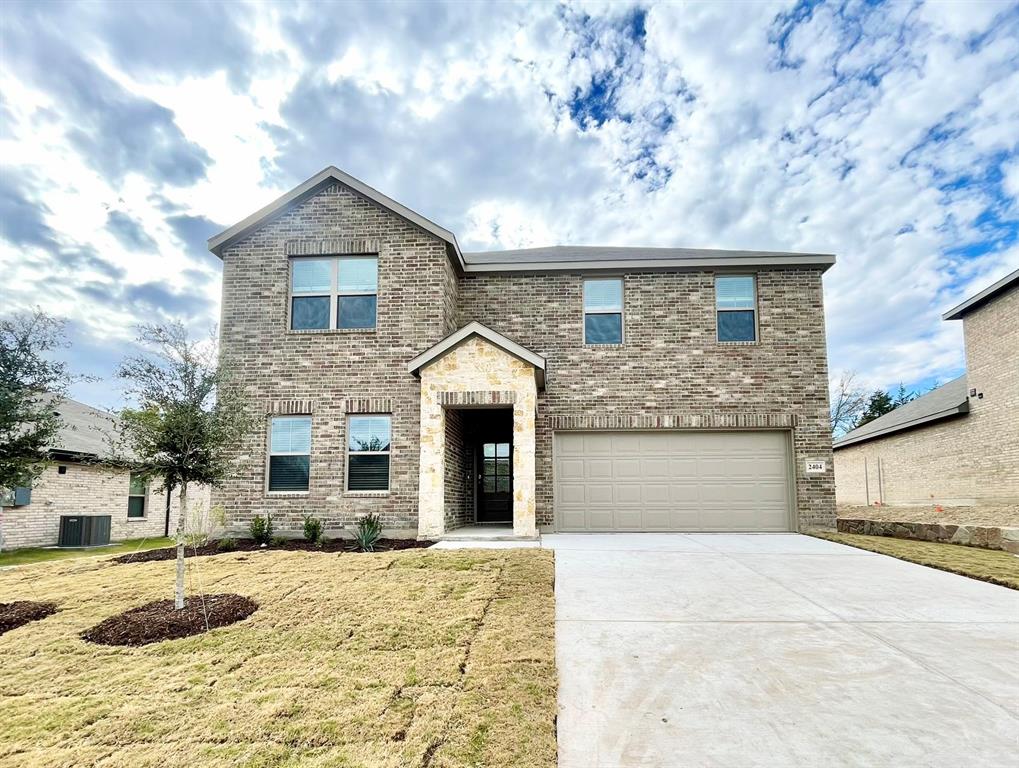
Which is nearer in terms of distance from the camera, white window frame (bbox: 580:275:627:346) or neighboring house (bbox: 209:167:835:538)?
neighboring house (bbox: 209:167:835:538)

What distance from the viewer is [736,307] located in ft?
43.1

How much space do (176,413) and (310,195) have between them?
26.0ft

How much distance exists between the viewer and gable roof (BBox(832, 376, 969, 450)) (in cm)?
1767

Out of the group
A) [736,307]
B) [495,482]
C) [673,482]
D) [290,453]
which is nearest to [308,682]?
[290,453]

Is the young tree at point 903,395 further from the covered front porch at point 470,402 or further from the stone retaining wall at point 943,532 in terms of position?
the covered front porch at point 470,402

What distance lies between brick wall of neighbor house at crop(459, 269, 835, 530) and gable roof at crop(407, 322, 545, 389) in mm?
1922

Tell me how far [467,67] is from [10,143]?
31.5 ft

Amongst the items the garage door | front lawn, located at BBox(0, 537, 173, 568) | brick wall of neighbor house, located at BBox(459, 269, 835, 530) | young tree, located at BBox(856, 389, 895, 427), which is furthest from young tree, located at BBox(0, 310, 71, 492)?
young tree, located at BBox(856, 389, 895, 427)

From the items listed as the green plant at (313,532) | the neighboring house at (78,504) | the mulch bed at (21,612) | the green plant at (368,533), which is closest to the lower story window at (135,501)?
the neighboring house at (78,504)

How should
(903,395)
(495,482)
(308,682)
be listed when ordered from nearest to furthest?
1. (308,682)
2. (495,482)
3. (903,395)

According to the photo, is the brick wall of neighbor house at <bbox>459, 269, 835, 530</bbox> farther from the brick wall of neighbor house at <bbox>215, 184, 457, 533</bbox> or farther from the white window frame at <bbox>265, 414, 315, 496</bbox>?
the white window frame at <bbox>265, 414, 315, 496</bbox>

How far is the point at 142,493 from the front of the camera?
62.0 ft

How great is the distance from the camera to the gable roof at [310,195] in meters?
12.2

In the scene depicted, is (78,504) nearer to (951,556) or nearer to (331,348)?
(331,348)
